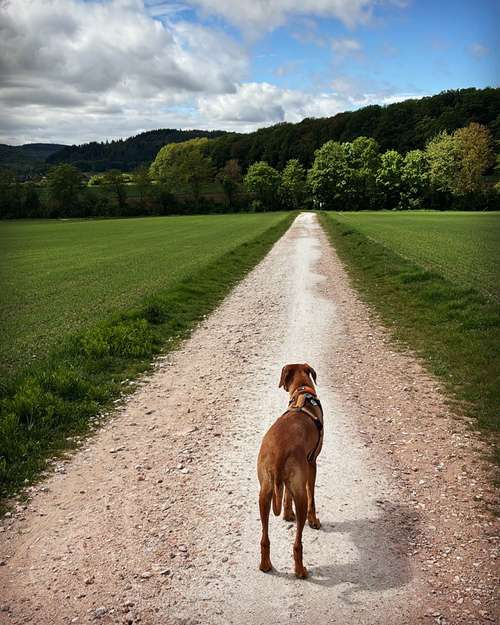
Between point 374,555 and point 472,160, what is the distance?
383 feet

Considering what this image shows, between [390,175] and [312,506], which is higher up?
[390,175]

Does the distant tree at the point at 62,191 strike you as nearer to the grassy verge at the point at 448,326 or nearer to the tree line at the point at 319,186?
the tree line at the point at 319,186

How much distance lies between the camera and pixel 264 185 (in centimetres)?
13375

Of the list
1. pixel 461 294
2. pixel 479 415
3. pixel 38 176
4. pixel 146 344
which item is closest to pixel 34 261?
pixel 146 344

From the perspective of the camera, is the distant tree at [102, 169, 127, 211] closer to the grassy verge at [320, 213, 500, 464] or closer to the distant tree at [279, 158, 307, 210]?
the distant tree at [279, 158, 307, 210]

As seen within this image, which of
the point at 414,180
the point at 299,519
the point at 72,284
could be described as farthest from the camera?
the point at 414,180

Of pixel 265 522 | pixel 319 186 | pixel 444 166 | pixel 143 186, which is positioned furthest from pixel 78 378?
pixel 143 186

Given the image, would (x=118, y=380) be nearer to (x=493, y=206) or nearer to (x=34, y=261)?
(x=34, y=261)

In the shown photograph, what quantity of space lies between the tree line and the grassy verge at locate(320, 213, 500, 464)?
89.3m

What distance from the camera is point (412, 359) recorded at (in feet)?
37.6

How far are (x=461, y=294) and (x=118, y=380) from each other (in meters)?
12.0

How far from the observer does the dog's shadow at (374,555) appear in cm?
471

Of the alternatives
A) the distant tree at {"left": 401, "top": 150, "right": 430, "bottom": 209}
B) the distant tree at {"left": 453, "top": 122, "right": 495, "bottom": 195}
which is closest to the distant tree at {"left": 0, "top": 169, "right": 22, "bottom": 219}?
the distant tree at {"left": 401, "top": 150, "right": 430, "bottom": 209}

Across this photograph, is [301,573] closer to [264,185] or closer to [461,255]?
[461,255]
